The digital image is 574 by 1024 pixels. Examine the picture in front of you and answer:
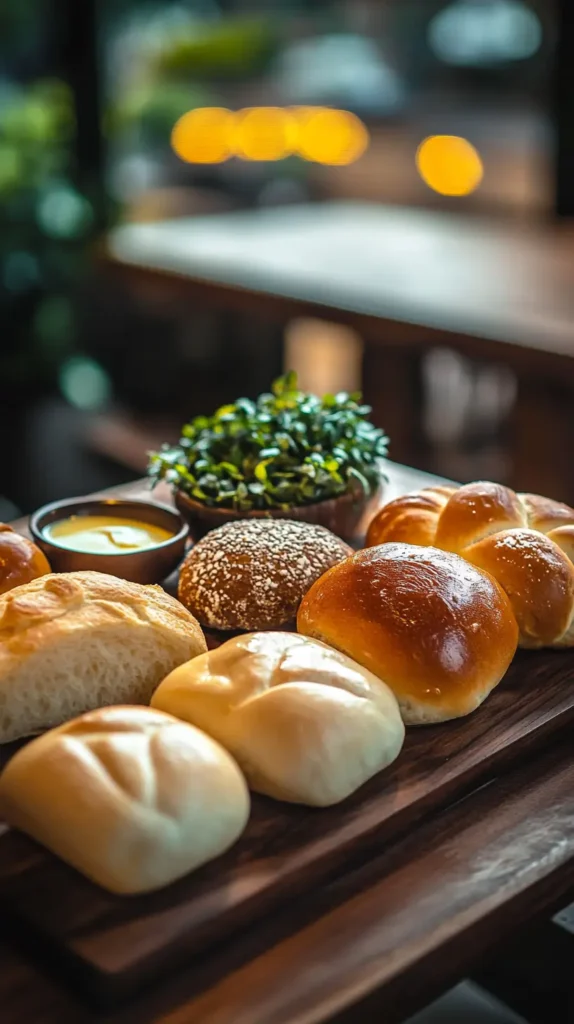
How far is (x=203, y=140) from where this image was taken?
7.36 m

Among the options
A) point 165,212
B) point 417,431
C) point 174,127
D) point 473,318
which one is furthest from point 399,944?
point 165,212

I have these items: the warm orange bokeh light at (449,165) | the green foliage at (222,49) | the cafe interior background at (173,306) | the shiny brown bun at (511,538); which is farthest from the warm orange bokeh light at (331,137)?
the shiny brown bun at (511,538)

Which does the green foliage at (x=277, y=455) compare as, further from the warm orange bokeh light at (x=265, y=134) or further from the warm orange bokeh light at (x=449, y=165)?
the warm orange bokeh light at (x=449, y=165)

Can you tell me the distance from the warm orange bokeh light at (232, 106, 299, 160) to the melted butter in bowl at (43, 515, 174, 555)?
20.7ft

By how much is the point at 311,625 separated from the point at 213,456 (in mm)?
544

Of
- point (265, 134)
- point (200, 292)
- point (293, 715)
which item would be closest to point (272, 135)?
point (265, 134)

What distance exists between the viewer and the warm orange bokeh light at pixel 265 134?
299 inches

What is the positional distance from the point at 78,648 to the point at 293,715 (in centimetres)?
26

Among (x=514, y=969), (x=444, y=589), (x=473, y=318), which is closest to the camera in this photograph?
(x=444, y=589)

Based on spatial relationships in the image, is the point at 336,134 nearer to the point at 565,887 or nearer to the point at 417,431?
the point at 417,431

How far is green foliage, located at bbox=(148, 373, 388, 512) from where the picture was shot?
1.66 metres

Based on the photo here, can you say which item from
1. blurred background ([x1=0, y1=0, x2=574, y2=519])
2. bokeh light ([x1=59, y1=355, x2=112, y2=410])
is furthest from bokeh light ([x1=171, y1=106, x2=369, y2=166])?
bokeh light ([x1=59, y1=355, x2=112, y2=410])

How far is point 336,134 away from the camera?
830 cm

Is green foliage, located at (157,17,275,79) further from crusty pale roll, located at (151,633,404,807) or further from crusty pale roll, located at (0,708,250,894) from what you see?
crusty pale roll, located at (0,708,250,894)
